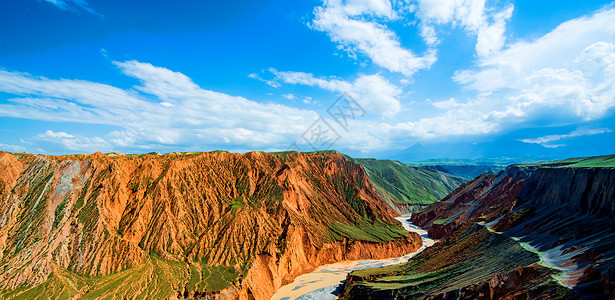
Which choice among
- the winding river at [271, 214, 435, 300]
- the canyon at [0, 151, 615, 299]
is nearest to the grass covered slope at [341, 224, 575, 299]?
the canyon at [0, 151, 615, 299]

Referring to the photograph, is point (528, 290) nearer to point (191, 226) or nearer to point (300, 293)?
point (300, 293)

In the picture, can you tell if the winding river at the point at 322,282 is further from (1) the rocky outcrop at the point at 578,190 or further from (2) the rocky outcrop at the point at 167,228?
(1) the rocky outcrop at the point at 578,190

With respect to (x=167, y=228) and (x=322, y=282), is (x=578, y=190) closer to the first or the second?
(x=322, y=282)

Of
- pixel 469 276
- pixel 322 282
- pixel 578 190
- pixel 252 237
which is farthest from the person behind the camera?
pixel 252 237

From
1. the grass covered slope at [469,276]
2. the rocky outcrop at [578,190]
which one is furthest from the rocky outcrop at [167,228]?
the rocky outcrop at [578,190]

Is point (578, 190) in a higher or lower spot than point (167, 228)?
higher

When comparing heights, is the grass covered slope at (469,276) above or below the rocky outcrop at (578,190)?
below

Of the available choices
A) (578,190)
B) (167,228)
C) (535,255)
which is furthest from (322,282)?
(578,190)

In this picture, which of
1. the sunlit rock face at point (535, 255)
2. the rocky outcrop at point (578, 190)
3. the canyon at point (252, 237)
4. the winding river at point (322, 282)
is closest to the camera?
the sunlit rock face at point (535, 255)

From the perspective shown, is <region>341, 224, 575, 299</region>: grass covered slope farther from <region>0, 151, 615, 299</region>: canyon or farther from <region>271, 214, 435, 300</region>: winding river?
<region>271, 214, 435, 300</region>: winding river
